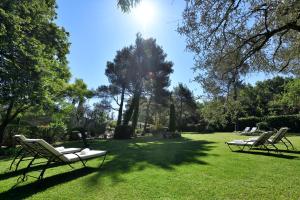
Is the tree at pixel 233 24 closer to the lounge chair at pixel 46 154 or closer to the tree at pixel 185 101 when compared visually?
the lounge chair at pixel 46 154

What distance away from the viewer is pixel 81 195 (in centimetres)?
469

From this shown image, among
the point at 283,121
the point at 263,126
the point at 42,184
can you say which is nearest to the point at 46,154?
the point at 42,184

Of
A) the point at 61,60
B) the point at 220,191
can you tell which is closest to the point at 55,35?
the point at 61,60

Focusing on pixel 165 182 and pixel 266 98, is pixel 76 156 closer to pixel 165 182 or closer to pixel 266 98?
pixel 165 182

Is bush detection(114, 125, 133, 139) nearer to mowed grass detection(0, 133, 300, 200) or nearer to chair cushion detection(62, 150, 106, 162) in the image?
mowed grass detection(0, 133, 300, 200)

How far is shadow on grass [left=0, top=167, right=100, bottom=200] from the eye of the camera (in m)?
4.69

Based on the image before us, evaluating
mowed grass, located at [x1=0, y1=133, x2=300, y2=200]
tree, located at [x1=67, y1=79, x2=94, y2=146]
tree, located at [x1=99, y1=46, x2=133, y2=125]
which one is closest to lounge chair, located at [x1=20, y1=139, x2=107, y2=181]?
mowed grass, located at [x1=0, y1=133, x2=300, y2=200]

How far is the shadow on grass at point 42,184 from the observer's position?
469 centimetres

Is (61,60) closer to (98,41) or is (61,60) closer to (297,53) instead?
(98,41)

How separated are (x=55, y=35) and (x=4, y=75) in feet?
19.0

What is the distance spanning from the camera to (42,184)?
17.9 feet

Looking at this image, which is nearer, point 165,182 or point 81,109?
point 165,182

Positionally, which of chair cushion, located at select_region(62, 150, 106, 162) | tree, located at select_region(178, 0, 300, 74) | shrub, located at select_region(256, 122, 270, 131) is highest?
tree, located at select_region(178, 0, 300, 74)

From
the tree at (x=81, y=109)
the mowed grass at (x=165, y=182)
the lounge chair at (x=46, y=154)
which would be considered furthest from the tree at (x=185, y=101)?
the lounge chair at (x=46, y=154)
